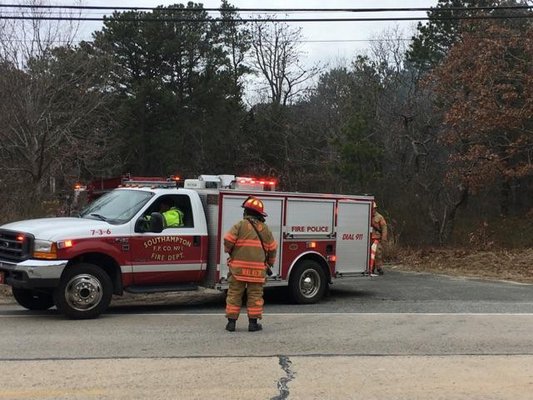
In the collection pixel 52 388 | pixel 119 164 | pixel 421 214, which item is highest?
pixel 119 164

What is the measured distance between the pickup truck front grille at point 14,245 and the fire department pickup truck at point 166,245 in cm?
1

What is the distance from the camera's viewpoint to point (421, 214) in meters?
26.5

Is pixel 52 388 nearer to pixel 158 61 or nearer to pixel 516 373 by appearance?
pixel 516 373

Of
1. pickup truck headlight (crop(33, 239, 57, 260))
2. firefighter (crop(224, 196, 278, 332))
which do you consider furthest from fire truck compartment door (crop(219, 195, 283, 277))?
pickup truck headlight (crop(33, 239, 57, 260))

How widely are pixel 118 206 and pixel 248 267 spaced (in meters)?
2.81

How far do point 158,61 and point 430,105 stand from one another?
1814 cm

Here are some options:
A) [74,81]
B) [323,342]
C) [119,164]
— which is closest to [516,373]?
[323,342]

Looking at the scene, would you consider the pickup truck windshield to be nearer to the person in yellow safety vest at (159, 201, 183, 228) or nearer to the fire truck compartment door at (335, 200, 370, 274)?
the person in yellow safety vest at (159, 201, 183, 228)

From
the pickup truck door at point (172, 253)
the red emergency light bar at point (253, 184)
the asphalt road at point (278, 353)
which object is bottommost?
the asphalt road at point (278, 353)

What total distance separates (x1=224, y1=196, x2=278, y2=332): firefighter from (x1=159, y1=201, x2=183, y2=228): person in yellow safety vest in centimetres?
190

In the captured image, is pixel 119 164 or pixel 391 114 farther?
pixel 119 164

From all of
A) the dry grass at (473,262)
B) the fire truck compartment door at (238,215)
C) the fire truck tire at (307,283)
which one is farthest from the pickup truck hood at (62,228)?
the dry grass at (473,262)

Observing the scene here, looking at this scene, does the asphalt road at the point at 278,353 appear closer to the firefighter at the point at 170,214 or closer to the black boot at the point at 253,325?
the black boot at the point at 253,325

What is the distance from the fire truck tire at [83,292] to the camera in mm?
8508
